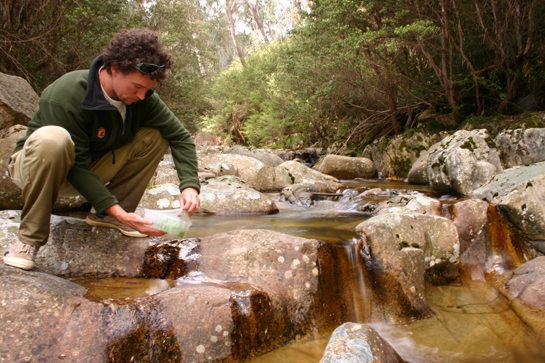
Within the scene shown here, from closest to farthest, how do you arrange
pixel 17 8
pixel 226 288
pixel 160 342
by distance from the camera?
pixel 160 342 < pixel 226 288 < pixel 17 8

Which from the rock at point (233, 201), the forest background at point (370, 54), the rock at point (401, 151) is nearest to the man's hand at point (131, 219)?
the rock at point (233, 201)

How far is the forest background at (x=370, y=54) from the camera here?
7.91m

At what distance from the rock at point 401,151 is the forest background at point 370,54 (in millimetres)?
584

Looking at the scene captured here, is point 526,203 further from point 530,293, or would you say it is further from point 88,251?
point 88,251

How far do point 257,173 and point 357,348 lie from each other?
21.4ft

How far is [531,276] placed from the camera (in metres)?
3.13

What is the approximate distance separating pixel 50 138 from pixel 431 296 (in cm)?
330

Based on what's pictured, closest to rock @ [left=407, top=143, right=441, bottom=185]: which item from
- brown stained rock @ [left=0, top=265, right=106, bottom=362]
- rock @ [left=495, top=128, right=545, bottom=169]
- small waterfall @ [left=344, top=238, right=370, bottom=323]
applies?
rock @ [left=495, top=128, right=545, bottom=169]

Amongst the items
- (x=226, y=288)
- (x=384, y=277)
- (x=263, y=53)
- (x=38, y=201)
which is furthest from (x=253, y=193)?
(x=263, y=53)

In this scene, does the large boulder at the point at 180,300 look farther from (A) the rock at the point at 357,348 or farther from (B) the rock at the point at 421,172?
(B) the rock at the point at 421,172

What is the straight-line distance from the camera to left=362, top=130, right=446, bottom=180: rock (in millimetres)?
10305

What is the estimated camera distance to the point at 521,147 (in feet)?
22.8

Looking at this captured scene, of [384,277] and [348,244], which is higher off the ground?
[348,244]

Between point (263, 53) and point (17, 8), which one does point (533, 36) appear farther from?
point (263, 53)
